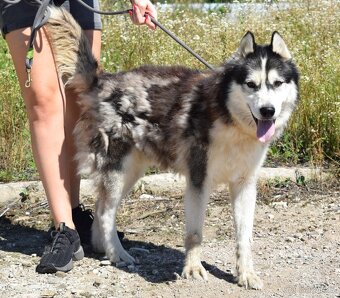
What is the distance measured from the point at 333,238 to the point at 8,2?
7.98 feet

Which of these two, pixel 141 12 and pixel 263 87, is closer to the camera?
pixel 263 87

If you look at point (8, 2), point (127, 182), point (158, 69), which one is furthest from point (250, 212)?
point (8, 2)

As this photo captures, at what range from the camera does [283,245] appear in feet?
14.7

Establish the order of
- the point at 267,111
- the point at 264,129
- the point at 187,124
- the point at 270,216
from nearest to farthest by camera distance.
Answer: the point at 267,111
the point at 264,129
the point at 187,124
the point at 270,216

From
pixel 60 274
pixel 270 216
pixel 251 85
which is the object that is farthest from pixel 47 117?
pixel 270 216

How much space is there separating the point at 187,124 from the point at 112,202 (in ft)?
2.17

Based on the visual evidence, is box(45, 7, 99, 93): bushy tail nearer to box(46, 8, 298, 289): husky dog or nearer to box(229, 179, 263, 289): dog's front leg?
box(46, 8, 298, 289): husky dog

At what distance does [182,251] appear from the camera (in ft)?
14.7

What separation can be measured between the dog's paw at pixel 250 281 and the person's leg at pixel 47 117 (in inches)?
41.4

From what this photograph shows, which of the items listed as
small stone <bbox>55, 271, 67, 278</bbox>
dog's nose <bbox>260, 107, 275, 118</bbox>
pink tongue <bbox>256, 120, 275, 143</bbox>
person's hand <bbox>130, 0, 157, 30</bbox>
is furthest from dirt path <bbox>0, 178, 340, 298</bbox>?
person's hand <bbox>130, 0, 157, 30</bbox>

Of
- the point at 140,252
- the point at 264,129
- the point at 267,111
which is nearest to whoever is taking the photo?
the point at 267,111

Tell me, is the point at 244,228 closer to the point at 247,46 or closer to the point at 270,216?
the point at 270,216

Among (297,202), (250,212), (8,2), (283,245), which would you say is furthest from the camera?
(297,202)

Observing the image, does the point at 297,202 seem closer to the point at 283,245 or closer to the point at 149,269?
the point at 283,245
